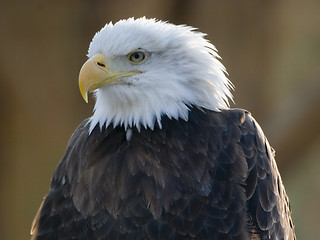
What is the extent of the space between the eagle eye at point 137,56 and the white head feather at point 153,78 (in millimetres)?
20

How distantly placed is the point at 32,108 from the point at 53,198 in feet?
13.2

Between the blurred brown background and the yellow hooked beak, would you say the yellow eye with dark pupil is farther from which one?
the blurred brown background

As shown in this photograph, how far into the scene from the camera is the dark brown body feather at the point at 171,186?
3.35m

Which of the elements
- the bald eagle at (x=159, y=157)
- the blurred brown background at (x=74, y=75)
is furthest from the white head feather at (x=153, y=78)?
the blurred brown background at (x=74, y=75)

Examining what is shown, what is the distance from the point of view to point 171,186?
3.38 meters

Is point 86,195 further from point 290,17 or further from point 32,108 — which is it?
point 290,17

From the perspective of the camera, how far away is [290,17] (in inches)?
320

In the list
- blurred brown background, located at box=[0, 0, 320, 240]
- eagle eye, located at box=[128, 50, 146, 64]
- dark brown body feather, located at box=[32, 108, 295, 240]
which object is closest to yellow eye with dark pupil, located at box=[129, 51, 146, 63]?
eagle eye, located at box=[128, 50, 146, 64]

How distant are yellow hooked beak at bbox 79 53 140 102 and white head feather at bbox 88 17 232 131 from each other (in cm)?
3

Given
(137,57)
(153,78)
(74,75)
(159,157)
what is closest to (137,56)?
(137,57)

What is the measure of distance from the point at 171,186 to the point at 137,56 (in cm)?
65

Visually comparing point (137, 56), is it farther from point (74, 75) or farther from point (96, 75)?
point (74, 75)

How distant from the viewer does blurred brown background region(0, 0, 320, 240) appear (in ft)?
24.2

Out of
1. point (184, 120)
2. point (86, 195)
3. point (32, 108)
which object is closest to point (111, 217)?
point (86, 195)
